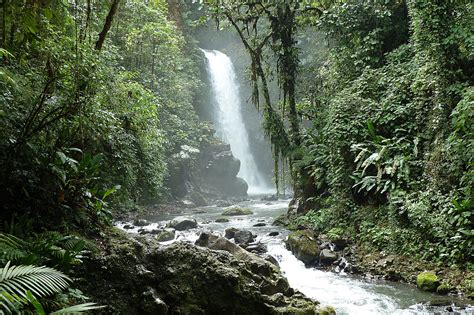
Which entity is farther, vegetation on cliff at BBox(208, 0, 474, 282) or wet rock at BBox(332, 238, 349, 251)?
wet rock at BBox(332, 238, 349, 251)

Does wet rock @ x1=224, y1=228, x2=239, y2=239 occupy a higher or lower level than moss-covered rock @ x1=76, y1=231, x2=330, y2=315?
lower

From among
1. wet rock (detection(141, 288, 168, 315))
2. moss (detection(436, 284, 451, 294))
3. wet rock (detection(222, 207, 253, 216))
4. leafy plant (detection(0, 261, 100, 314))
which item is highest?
leafy plant (detection(0, 261, 100, 314))

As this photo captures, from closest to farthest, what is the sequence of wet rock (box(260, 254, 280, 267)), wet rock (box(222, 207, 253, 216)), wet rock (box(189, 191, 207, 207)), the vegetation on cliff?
1. the vegetation on cliff
2. wet rock (box(260, 254, 280, 267))
3. wet rock (box(222, 207, 253, 216))
4. wet rock (box(189, 191, 207, 207))

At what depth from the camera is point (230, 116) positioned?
108 ft

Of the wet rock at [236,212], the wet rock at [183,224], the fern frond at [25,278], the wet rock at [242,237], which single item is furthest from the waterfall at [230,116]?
the fern frond at [25,278]

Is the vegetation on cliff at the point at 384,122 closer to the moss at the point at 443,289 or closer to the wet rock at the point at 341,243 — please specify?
the wet rock at the point at 341,243

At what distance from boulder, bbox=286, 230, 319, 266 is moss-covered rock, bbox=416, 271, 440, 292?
8.04 feet

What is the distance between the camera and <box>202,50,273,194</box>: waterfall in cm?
3203

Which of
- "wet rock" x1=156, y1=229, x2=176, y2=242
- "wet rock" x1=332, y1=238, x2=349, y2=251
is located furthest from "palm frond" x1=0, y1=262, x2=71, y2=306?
→ "wet rock" x1=156, y1=229, x2=176, y2=242

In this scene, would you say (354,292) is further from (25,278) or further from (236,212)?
(236,212)

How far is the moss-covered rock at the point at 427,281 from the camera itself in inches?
257

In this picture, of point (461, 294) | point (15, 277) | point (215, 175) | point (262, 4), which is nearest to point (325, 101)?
point (262, 4)

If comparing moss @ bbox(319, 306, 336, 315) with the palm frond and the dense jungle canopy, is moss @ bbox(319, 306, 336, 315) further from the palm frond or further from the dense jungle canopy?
the palm frond

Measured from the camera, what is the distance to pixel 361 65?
38.9 feet
